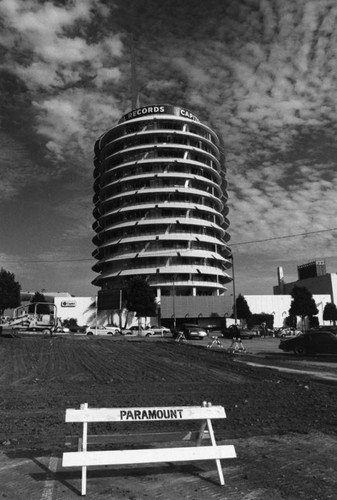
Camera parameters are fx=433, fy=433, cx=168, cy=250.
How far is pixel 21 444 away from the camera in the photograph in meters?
6.76

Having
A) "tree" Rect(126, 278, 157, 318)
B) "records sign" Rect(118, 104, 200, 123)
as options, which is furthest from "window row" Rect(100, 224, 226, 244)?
"records sign" Rect(118, 104, 200, 123)

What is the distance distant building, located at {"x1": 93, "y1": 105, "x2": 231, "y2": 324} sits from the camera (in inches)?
3457

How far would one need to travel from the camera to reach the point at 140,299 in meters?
73.5

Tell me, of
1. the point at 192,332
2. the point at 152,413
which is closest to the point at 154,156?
the point at 192,332

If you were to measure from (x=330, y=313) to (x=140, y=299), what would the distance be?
3967 centimetres

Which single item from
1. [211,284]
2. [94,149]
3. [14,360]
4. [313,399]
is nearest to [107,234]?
[211,284]

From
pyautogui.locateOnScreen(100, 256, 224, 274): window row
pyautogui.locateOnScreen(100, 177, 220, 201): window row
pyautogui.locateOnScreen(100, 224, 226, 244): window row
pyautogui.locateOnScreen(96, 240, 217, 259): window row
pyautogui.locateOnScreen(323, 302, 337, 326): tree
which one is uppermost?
pyautogui.locateOnScreen(100, 177, 220, 201): window row

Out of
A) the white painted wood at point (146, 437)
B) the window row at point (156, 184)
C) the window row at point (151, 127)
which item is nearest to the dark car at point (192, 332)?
the white painted wood at point (146, 437)

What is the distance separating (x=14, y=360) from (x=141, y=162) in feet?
242

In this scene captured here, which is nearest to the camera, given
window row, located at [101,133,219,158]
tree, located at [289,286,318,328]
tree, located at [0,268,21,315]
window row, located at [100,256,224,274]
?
tree, located at [289,286,318,328]

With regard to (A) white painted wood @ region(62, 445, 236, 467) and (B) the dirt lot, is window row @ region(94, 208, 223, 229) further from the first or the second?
(A) white painted wood @ region(62, 445, 236, 467)

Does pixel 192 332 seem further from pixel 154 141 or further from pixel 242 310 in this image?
pixel 154 141

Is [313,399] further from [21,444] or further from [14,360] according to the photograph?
[14,360]

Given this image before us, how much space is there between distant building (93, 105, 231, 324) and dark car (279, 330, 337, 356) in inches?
2205
